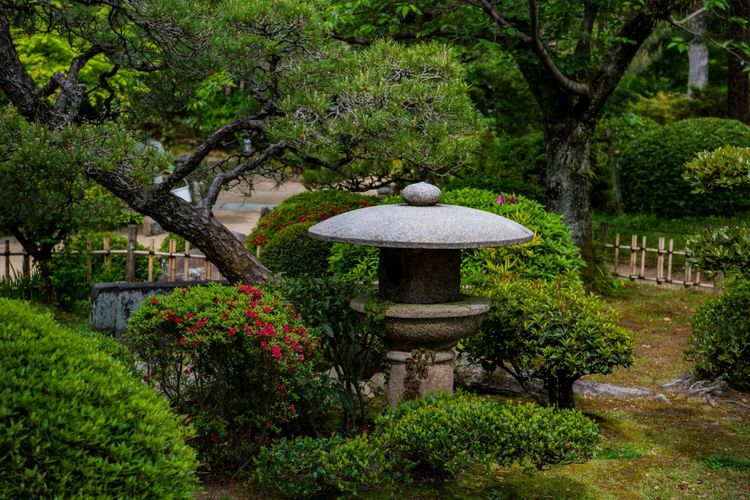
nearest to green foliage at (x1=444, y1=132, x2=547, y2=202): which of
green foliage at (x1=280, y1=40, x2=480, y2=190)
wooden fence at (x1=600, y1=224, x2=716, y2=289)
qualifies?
wooden fence at (x1=600, y1=224, x2=716, y2=289)

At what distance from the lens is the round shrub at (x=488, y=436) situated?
17.0 feet

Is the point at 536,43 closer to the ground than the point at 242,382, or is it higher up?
higher up

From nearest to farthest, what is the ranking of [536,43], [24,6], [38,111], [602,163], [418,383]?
[418,383]
[38,111]
[24,6]
[536,43]
[602,163]

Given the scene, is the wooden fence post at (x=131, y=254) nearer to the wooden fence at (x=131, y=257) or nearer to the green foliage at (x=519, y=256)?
the wooden fence at (x=131, y=257)

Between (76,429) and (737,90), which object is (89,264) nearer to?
(76,429)

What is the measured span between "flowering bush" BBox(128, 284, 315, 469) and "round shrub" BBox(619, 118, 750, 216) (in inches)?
535

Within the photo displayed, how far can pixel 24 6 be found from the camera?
8.40m

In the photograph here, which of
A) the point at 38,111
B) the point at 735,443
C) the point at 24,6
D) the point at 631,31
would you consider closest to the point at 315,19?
the point at 38,111

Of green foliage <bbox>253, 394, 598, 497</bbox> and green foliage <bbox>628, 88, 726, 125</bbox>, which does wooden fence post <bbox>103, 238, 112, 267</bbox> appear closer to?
green foliage <bbox>253, 394, 598, 497</bbox>

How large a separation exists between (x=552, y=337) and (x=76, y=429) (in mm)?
4177

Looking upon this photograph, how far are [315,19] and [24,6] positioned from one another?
10.7ft

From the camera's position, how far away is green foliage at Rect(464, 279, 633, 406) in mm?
6758

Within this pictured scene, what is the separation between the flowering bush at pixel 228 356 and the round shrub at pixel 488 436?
86cm

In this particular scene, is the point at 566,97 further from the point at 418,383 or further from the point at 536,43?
the point at 418,383
